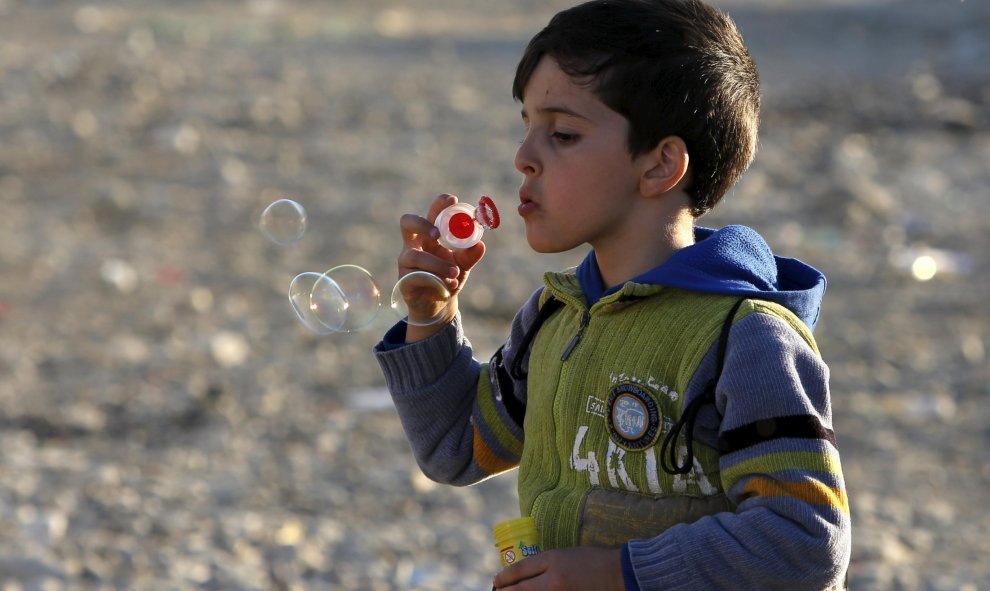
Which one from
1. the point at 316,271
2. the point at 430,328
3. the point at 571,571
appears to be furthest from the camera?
the point at 316,271

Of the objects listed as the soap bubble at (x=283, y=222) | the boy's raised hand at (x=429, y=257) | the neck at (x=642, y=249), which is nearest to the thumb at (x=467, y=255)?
the boy's raised hand at (x=429, y=257)

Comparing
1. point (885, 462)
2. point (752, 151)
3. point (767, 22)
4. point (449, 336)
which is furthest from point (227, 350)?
point (767, 22)

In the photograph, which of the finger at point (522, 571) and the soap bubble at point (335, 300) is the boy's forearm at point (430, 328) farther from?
the finger at point (522, 571)

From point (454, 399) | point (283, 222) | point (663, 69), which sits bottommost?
point (454, 399)

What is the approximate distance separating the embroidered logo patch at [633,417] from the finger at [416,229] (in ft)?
1.39

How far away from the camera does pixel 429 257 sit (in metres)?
2.10

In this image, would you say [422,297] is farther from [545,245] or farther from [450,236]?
[545,245]

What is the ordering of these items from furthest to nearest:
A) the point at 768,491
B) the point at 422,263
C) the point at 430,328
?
1. the point at 430,328
2. the point at 422,263
3. the point at 768,491

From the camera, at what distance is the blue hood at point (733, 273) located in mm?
1850

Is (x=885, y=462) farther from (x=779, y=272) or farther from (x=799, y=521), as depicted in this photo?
(x=799, y=521)

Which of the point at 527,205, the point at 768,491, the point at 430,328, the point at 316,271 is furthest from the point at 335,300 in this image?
the point at 316,271

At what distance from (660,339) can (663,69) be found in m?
0.38

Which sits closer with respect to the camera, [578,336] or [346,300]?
[578,336]

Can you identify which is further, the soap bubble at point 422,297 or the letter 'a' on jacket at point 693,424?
the soap bubble at point 422,297
